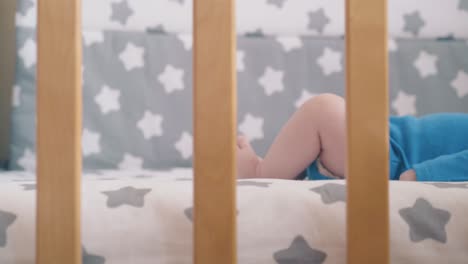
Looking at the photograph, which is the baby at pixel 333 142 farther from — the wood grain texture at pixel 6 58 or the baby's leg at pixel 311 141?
the wood grain texture at pixel 6 58

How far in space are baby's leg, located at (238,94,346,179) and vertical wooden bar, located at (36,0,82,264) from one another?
1.66 feet

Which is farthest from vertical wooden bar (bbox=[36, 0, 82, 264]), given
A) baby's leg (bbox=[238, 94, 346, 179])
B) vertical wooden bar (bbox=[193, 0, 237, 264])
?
baby's leg (bbox=[238, 94, 346, 179])

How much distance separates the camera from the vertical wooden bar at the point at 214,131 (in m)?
0.58

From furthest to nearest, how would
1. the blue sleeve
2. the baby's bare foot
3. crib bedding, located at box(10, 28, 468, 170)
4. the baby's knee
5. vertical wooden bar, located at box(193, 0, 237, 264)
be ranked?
crib bedding, located at box(10, 28, 468, 170), the baby's bare foot, the baby's knee, the blue sleeve, vertical wooden bar, located at box(193, 0, 237, 264)

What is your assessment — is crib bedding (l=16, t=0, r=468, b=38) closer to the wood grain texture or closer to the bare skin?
the wood grain texture

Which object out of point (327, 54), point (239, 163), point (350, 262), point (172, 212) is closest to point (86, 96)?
point (239, 163)

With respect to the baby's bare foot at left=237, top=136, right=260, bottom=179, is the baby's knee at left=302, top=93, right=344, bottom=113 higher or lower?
higher

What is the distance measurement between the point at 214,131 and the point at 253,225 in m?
0.13

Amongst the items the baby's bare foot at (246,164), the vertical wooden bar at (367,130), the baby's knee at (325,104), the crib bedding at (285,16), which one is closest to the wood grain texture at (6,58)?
the crib bedding at (285,16)

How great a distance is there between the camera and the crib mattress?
0.63 m

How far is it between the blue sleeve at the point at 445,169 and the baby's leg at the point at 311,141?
0.14 metres

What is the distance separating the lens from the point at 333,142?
979 millimetres

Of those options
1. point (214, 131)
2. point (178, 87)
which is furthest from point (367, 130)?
point (178, 87)

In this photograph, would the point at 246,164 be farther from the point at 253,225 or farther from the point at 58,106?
the point at 58,106
